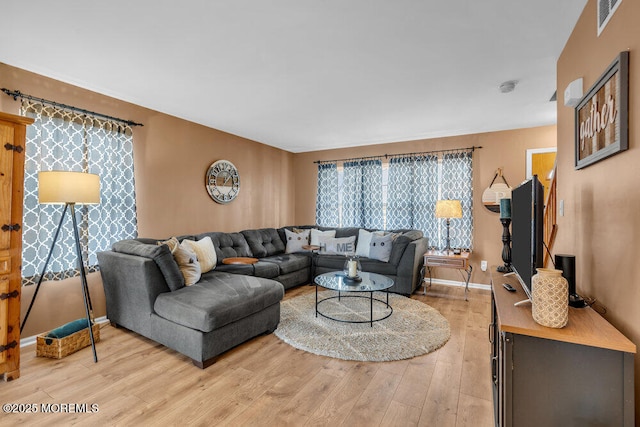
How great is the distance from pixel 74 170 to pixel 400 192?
4478 mm

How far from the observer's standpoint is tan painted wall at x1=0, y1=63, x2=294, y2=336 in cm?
282

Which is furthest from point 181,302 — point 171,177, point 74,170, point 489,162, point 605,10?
point 489,162

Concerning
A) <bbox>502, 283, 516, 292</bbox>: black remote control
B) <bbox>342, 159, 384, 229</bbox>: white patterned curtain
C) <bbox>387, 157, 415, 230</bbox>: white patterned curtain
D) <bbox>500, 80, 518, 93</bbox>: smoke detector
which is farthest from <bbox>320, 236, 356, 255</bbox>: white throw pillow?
<bbox>502, 283, 516, 292</bbox>: black remote control

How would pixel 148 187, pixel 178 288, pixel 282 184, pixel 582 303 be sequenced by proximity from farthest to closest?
pixel 282 184 → pixel 148 187 → pixel 178 288 → pixel 582 303

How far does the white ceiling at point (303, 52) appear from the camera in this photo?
1891mm

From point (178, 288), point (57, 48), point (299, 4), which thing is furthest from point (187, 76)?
point (178, 288)

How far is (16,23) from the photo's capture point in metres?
2.03

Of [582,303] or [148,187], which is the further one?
[148,187]

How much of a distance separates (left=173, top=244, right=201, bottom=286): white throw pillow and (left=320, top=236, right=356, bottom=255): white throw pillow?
91.9 inches

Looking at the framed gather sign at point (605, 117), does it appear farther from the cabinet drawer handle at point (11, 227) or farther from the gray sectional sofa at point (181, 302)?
the cabinet drawer handle at point (11, 227)

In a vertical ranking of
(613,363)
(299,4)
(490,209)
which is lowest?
(613,363)

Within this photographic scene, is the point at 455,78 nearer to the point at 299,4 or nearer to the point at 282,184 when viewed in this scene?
the point at 299,4

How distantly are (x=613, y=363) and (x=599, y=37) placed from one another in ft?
5.23

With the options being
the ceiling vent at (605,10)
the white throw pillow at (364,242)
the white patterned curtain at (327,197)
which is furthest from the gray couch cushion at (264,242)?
the ceiling vent at (605,10)
